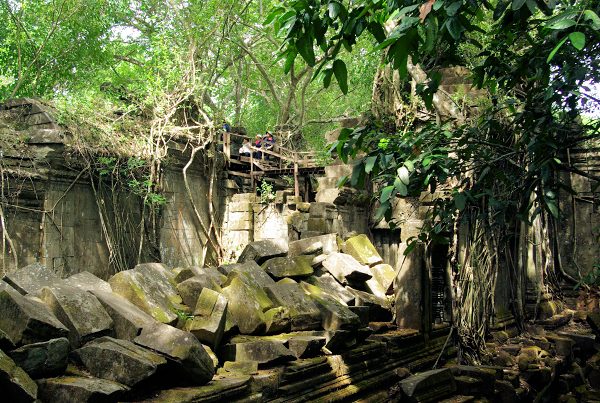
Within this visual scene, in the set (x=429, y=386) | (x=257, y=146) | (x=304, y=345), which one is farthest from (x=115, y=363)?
(x=257, y=146)

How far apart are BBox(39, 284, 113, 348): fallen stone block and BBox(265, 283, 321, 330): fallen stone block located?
67.8 inches

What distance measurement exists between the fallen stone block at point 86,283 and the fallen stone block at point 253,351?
3.30ft

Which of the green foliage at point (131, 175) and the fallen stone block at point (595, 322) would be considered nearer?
the fallen stone block at point (595, 322)

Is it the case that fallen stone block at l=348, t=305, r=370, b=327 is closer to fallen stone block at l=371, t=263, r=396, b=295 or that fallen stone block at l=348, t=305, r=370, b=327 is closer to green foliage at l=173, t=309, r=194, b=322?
fallen stone block at l=371, t=263, r=396, b=295

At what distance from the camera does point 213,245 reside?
35.5 ft

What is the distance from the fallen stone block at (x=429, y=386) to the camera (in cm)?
472

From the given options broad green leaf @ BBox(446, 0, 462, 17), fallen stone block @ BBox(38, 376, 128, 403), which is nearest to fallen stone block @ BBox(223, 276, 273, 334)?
fallen stone block @ BBox(38, 376, 128, 403)

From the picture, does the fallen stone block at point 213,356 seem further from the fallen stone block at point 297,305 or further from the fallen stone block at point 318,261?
the fallen stone block at point 318,261

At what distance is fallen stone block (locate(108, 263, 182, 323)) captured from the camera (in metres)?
4.07

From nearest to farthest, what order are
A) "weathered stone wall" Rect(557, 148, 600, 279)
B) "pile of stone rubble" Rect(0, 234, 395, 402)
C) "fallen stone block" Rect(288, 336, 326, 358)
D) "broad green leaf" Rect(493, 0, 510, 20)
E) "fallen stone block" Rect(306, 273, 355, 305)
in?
"pile of stone rubble" Rect(0, 234, 395, 402) → "broad green leaf" Rect(493, 0, 510, 20) → "fallen stone block" Rect(288, 336, 326, 358) → "fallen stone block" Rect(306, 273, 355, 305) → "weathered stone wall" Rect(557, 148, 600, 279)

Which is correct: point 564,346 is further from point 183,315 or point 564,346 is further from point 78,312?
point 78,312

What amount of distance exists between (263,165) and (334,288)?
782 cm

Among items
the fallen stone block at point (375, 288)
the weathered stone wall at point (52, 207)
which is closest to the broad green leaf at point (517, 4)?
the fallen stone block at point (375, 288)

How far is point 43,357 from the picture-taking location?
9.67 ft
